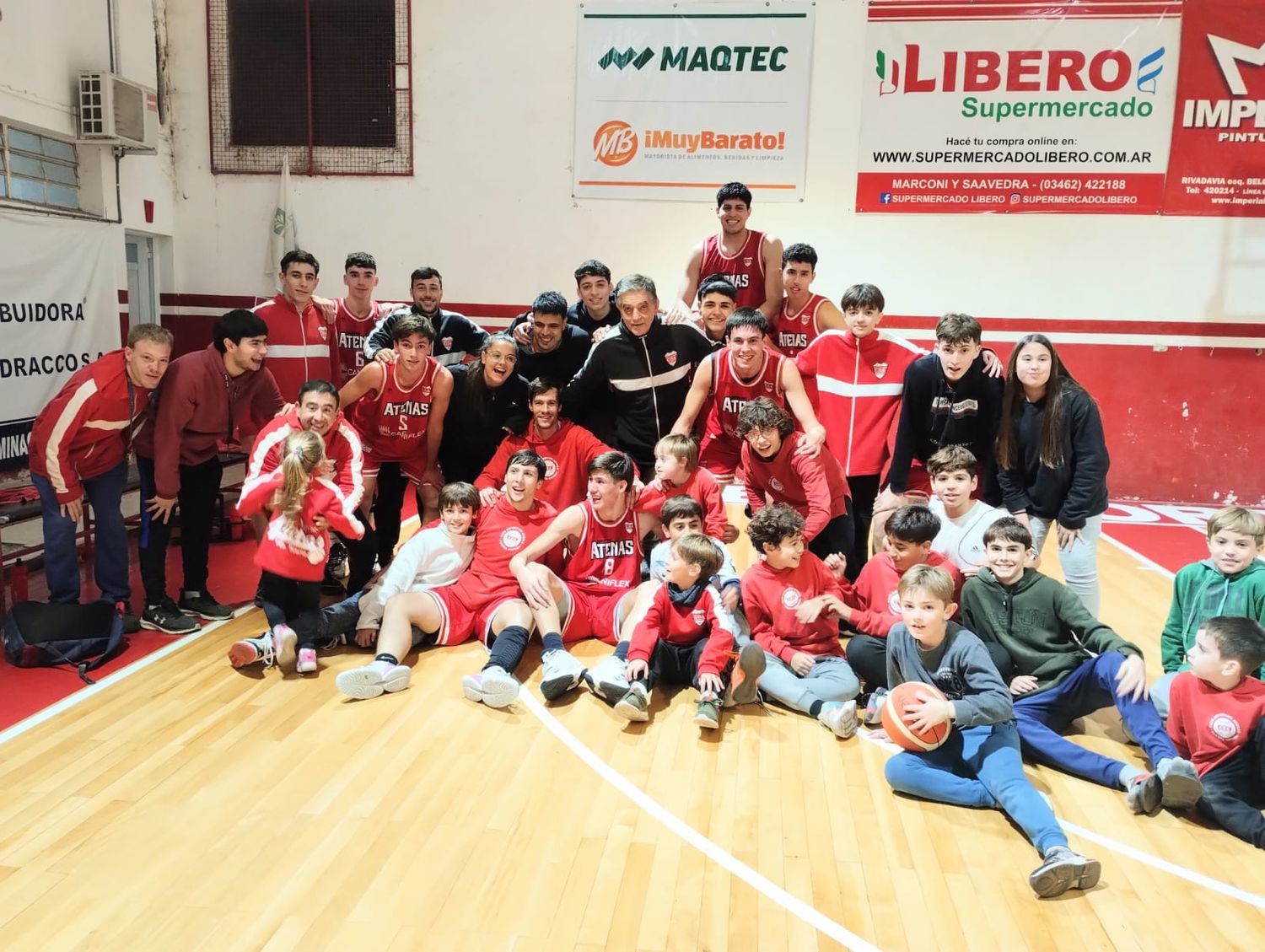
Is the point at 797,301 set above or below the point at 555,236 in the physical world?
below

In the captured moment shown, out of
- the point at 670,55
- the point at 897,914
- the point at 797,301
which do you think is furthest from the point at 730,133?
the point at 897,914

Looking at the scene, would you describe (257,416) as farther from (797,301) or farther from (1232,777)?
(1232,777)

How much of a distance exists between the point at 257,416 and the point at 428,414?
808 mm

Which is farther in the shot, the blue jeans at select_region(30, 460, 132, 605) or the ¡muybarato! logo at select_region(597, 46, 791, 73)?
the ¡muybarato! logo at select_region(597, 46, 791, 73)

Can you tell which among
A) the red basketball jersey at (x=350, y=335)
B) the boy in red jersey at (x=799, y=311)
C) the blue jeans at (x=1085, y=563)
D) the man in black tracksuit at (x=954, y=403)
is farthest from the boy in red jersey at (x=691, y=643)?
the red basketball jersey at (x=350, y=335)

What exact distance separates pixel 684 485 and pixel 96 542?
2618mm

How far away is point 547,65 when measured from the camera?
749 centimetres

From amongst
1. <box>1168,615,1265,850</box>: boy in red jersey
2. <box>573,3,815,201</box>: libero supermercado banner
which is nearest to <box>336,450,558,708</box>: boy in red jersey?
<box>1168,615,1265,850</box>: boy in red jersey

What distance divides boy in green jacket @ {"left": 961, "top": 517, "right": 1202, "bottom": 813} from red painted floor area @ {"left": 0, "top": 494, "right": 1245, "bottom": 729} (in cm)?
294

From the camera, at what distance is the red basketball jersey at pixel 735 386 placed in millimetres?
4305

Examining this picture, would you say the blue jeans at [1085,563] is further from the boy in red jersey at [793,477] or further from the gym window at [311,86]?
the gym window at [311,86]

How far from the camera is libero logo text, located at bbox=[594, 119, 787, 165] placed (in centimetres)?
728

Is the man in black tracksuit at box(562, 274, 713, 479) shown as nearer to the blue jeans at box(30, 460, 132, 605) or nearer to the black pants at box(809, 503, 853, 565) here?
the black pants at box(809, 503, 853, 565)

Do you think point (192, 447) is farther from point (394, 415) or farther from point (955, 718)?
point (955, 718)
